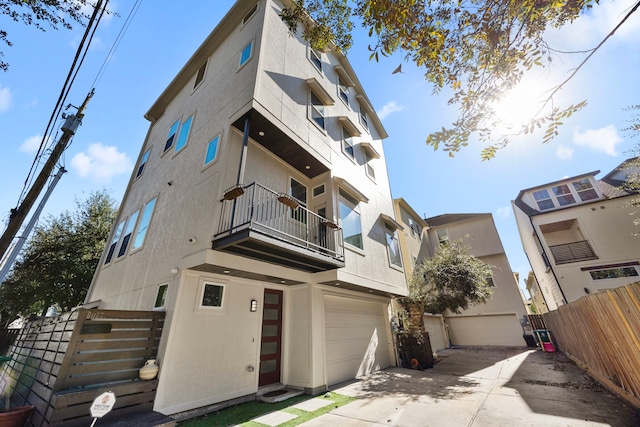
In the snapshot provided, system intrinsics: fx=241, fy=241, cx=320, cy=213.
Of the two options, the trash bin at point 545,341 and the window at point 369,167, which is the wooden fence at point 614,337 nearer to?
the trash bin at point 545,341

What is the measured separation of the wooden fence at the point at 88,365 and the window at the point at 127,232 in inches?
154

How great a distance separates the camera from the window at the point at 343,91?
39.2 ft

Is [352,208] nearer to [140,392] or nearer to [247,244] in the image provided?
[247,244]

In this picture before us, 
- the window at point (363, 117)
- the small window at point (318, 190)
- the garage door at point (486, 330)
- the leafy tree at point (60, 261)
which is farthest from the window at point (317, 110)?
the garage door at point (486, 330)

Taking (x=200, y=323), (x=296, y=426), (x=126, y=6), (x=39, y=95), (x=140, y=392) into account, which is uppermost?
(x=126, y=6)

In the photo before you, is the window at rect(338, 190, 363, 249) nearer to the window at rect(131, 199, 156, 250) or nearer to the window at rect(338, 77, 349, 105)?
the window at rect(338, 77, 349, 105)

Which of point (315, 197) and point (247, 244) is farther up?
point (315, 197)

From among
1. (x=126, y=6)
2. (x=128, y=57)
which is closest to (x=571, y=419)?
(x=126, y=6)

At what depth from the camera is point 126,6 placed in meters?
5.31

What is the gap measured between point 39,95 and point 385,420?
37.4 ft

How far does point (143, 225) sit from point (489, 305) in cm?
2124

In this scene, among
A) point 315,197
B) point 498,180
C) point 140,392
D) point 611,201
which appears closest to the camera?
Answer: point 140,392

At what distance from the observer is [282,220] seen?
7316 millimetres

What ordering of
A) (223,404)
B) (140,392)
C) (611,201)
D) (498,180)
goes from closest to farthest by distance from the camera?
(140,392)
(498,180)
(223,404)
(611,201)
